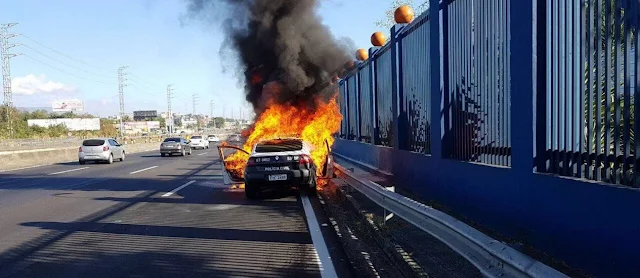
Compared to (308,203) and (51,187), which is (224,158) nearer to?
(308,203)

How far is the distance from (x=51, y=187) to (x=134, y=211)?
6.61 meters

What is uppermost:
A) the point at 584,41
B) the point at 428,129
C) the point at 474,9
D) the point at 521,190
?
the point at 474,9

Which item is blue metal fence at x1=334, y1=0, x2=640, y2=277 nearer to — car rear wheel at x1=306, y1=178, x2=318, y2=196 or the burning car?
the burning car

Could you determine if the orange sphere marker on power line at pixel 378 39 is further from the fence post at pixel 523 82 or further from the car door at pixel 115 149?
the car door at pixel 115 149

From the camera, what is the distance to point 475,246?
12.5 feet

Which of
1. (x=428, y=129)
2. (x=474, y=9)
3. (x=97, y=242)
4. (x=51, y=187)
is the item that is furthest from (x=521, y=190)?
(x=51, y=187)

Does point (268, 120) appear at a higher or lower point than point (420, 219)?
higher

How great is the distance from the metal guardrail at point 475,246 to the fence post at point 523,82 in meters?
1.33

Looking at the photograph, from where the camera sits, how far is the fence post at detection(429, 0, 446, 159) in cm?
859

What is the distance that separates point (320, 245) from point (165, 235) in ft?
8.37

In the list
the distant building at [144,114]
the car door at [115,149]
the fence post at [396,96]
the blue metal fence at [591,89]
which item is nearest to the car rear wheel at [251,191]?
the fence post at [396,96]

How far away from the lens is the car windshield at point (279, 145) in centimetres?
1185

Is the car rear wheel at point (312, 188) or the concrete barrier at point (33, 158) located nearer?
the car rear wheel at point (312, 188)

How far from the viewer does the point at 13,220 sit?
9344mm
